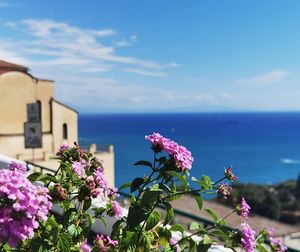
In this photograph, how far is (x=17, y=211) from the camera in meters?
1.63

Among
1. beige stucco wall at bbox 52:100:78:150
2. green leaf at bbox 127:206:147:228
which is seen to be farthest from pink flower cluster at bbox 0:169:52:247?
beige stucco wall at bbox 52:100:78:150

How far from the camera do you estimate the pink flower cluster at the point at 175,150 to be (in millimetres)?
2268

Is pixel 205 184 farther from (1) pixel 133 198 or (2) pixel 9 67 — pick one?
(2) pixel 9 67

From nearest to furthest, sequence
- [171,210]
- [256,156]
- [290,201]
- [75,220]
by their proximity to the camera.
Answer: [171,210] < [75,220] < [290,201] < [256,156]

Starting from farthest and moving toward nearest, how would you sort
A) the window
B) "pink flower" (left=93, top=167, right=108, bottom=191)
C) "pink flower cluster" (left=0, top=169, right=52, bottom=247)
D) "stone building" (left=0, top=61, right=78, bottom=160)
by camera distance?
the window
"stone building" (left=0, top=61, right=78, bottom=160)
"pink flower" (left=93, top=167, right=108, bottom=191)
"pink flower cluster" (left=0, top=169, right=52, bottom=247)

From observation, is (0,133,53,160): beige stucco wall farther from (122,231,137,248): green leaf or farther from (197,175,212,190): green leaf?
(197,175,212,190): green leaf

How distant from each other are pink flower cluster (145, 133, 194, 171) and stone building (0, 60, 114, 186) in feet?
73.7

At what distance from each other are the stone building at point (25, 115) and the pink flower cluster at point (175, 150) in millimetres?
22451

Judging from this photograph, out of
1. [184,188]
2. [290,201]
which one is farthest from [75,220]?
[290,201]

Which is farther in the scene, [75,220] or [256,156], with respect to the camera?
[256,156]

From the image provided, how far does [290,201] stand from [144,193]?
225 ft

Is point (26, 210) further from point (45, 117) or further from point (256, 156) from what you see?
point (256, 156)

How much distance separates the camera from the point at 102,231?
5.10 metres

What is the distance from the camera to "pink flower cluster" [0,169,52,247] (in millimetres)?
1616
